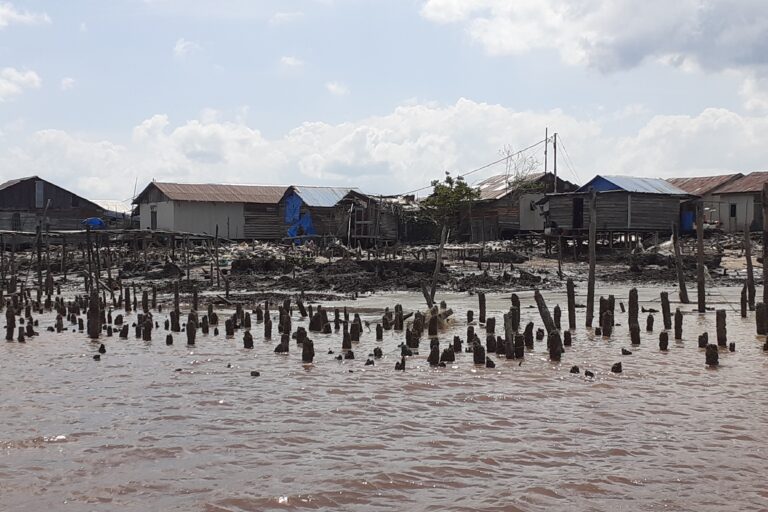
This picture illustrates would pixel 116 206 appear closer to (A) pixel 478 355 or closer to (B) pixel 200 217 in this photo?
(B) pixel 200 217

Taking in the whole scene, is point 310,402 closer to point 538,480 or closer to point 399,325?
point 538,480

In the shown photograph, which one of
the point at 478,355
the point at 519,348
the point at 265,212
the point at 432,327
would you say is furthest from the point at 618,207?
the point at 478,355

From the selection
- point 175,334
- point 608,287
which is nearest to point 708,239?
point 608,287

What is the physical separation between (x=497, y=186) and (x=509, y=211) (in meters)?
3.39

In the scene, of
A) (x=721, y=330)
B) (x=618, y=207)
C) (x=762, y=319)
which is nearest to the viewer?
(x=721, y=330)

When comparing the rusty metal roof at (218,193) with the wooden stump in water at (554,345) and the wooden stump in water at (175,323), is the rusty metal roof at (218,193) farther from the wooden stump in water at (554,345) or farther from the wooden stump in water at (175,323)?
the wooden stump in water at (554,345)

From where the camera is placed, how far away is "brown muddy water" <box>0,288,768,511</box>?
7.46 m

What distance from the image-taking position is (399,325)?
18.3 meters

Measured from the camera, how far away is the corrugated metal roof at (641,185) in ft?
151

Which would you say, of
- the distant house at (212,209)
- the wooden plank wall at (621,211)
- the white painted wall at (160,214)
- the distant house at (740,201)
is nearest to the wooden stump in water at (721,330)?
the wooden plank wall at (621,211)

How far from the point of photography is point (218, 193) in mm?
55500

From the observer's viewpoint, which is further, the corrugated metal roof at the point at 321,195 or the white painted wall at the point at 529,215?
the corrugated metal roof at the point at 321,195

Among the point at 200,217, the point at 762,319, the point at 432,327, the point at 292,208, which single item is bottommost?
the point at 432,327

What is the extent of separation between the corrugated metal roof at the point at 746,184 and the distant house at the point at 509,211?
1150 cm
